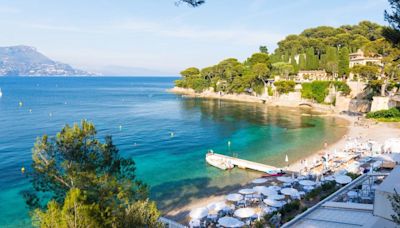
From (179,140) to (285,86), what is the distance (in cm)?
3908

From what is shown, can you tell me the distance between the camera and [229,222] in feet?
52.9

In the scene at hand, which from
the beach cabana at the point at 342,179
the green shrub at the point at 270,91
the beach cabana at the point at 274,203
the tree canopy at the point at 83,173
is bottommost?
the beach cabana at the point at 274,203

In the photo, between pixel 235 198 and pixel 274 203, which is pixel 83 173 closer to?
pixel 235 198

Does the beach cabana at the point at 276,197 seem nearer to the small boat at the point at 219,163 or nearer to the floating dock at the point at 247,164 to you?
the floating dock at the point at 247,164

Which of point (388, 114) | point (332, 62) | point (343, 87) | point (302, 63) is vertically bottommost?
point (388, 114)

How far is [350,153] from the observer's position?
29.5m

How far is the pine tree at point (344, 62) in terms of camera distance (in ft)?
214

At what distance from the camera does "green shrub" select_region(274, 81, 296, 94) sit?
69.7 m

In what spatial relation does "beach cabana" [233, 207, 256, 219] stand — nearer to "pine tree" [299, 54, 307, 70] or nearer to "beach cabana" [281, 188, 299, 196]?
"beach cabana" [281, 188, 299, 196]

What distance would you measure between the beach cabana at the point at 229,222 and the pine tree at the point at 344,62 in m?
58.6

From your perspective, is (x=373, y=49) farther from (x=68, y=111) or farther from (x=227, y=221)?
(x=68, y=111)

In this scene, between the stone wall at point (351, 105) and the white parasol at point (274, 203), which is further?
the stone wall at point (351, 105)

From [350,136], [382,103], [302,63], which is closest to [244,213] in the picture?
[350,136]

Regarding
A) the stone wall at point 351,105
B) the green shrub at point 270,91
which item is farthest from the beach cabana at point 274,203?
the green shrub at point 270,91
